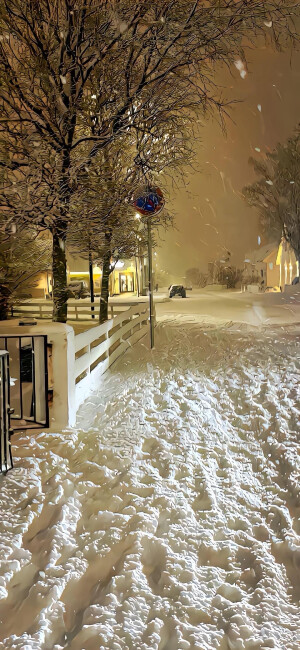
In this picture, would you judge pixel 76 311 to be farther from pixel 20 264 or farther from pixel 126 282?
pixel 126 282

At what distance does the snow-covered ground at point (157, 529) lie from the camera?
292 centimetres

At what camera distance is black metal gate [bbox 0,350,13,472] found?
4805 mm

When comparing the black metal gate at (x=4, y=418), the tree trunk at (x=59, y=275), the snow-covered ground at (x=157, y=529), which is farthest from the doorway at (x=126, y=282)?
the black metal gate at (x=4, y=418)

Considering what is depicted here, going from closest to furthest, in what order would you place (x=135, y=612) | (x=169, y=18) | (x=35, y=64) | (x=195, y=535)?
(x=135, y=612)
(x=195, y=535)
(x=169, y=18)
(x=35, y=64)

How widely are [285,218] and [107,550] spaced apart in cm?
3515

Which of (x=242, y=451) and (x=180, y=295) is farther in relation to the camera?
(x=180, y=295)

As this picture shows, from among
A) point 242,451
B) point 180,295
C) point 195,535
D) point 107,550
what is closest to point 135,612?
point 107,550

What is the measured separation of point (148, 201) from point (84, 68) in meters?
2.63

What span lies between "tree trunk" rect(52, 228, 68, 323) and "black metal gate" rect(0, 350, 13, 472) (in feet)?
16.7

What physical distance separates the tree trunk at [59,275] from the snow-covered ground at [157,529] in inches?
141

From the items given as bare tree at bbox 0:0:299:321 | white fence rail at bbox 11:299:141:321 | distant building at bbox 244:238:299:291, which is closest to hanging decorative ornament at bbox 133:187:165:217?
bare tree at bbox 0:0:299:321

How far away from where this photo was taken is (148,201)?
10.2 metres

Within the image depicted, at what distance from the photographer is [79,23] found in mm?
7734

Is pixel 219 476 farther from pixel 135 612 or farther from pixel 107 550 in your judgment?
pixel 135 612
